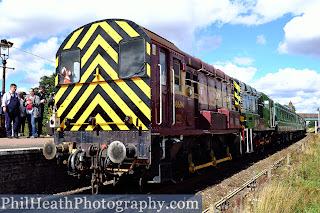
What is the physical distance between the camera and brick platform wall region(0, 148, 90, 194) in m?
5.65

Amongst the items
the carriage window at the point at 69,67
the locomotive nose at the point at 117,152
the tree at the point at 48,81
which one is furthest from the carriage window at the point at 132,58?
the tree at the point at 48,81

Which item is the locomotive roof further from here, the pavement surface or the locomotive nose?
the pavement surface

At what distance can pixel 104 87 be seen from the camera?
6.20 metres

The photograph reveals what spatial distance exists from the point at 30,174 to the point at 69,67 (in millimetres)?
2631

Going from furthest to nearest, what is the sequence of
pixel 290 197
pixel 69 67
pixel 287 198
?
pixel 69 67 → pixel 290 197 → pixel 287 198

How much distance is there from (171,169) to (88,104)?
2413mm

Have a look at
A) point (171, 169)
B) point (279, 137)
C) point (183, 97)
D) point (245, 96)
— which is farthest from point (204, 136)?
point (279, 137)

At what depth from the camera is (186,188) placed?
6852mm

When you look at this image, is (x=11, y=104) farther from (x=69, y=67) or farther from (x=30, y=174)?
(x=30, y=174)

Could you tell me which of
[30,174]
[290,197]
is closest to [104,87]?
[30,174]

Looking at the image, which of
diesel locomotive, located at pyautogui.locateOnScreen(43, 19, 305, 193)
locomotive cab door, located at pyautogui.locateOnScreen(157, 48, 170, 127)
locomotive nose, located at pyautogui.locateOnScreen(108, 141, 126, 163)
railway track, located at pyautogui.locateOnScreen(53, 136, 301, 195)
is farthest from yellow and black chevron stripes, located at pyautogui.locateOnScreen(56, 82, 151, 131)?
railway track, located at pyautogui.locateOnScreen(53, 136, 301, 195)

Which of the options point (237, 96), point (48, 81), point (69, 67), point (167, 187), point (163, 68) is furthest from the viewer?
point (48, 81)

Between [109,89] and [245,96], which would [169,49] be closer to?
[109,89]

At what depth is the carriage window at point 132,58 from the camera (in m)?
5.79
